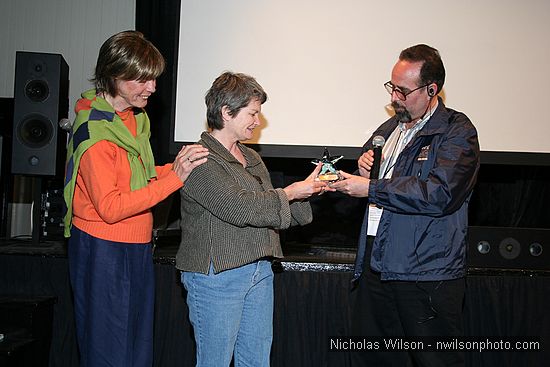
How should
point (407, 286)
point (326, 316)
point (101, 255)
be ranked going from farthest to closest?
1. point (326, 316)
2. point (407, 286)
3. point (101, 255)

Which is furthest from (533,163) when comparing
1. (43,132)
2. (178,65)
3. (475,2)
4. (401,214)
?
(43,132)

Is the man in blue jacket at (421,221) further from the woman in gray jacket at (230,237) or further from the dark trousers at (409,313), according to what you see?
the woman in gray jacket at (230,237)

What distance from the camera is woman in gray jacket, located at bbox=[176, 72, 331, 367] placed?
2.18 meters

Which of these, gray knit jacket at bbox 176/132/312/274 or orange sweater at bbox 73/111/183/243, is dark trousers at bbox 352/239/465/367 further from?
orange sweater at bbox 73/111/183/243

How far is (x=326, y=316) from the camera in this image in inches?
A: 126

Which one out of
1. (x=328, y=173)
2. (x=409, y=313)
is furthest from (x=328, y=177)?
(x=409, y=313)

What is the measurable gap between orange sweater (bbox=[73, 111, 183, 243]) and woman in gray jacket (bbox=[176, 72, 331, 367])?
0.45 ft

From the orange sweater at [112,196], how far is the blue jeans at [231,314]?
0.99 feet

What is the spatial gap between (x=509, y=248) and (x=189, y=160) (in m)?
1.88

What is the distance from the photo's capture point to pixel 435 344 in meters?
2.41

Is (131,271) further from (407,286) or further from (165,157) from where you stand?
(165,157)

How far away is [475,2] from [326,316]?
6.68 ft

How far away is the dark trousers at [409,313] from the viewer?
7.95 ft

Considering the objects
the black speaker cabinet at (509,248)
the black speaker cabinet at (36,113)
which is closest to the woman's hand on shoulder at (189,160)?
the black speaker cabinet at (36,113)
